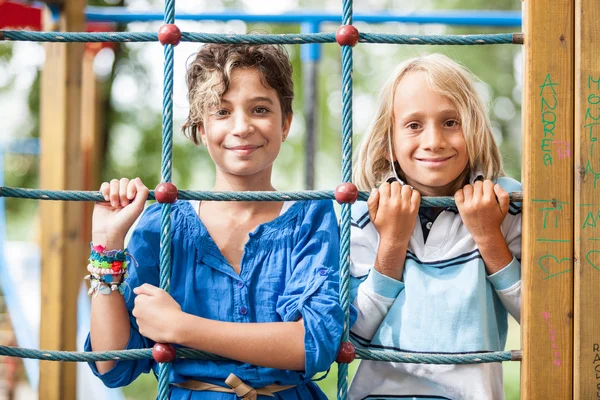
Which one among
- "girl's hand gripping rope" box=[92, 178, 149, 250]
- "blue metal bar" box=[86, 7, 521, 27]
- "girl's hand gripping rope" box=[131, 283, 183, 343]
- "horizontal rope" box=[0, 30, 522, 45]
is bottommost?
"girl's hand gripping rope" box=[131, 283, 183, 343]

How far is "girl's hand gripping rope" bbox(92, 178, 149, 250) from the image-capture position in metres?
1.43

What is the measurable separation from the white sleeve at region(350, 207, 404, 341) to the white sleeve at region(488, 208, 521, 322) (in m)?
0.21

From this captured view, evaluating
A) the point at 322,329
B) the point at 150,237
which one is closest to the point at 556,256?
the point at 322,329

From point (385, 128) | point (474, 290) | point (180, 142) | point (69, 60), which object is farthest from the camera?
point (180, 142)

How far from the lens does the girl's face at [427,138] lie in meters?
1.55

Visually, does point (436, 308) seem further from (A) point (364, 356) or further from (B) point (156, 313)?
(B) point (156, 313)

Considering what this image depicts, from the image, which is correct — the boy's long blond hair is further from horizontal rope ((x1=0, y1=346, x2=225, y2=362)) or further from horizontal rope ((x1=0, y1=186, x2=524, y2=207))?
horizontal rope ((x1=0, y1=346, x2=225, y2=362))

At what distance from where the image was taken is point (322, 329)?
139 centimetres

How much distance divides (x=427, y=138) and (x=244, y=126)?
1.31 ft

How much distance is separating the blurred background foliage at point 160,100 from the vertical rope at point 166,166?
4821 millimetres

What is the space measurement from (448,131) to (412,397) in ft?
1.94

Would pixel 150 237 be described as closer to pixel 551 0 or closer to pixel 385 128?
pixel 385 128

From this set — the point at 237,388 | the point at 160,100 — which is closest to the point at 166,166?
the point at 237,388

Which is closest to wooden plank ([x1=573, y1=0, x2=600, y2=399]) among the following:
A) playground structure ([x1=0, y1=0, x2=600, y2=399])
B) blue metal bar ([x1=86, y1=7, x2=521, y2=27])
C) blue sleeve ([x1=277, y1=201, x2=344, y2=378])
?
playground structure ([x1=0, y1=0, x2=600, y2=399])
